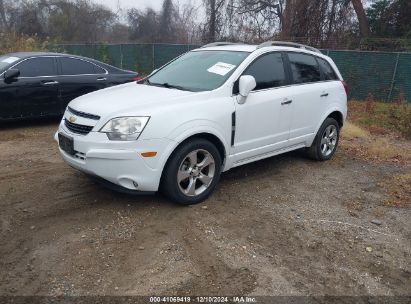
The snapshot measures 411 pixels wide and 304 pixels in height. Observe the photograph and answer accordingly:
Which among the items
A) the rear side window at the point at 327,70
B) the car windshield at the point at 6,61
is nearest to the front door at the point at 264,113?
the rear side window at the point at 327,70

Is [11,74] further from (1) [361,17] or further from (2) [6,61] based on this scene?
(1) [361,17]

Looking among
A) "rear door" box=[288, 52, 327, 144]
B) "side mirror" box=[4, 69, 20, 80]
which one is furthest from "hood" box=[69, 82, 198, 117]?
"side mirror" box=[4, 69, 20, 80]

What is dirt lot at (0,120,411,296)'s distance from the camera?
3072 mm

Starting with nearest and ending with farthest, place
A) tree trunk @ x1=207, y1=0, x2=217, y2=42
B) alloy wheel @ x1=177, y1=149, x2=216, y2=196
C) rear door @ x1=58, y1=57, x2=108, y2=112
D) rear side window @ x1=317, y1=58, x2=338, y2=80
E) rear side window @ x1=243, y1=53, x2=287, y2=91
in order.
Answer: alloy wheel @ x1=177, y1=149, x2=216, y2=196
rear side window @ x1=243, y1=53, x2=287, y2=91
rear side window @ x1=317, y1=58, x2=338, y2=80
rear door @ x1=58, y1=57, x2=108, y2=112
tree trunk @ x1=207, y1=0, x2=217, y2=42

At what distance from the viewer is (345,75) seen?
12891mm

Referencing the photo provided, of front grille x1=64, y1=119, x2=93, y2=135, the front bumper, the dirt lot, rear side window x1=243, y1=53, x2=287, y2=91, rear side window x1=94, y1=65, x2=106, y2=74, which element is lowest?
the dirt lot

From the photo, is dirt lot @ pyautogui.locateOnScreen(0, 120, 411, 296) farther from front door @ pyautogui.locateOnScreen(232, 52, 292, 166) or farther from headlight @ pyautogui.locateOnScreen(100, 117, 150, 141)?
headlight @ pyautogui.locateOnScreen(100, 117, 150, 141)

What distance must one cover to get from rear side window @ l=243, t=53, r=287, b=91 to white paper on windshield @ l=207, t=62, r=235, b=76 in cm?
20

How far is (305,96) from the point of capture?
5.40 meters

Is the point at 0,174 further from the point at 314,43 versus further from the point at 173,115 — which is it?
the point at 314,43

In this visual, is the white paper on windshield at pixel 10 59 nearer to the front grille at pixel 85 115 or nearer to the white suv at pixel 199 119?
the white suv at pixel 199 119

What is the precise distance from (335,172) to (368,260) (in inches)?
97.8

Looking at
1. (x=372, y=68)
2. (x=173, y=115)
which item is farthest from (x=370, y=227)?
(x=372, y=68)

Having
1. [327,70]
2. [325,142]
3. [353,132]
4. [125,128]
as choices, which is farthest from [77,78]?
[353,132]
